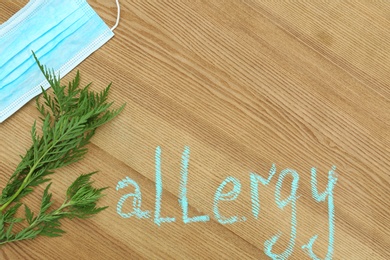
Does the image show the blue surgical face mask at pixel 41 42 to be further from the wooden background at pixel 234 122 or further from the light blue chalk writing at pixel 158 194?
the light blue chalk writing at pixel 158 194

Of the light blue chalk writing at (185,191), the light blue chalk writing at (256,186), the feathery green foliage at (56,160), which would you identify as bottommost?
the feathery green foliage at (56,160)

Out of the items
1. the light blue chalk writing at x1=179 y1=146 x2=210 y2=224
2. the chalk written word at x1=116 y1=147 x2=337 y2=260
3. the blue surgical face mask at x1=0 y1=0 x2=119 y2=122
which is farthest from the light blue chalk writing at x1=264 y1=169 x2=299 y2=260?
the blue surgical face mask at x1=0 y1=0 x2=119 y2=122

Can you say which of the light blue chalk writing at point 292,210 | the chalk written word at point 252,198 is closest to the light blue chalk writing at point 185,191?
the chalk written word at point 252,198

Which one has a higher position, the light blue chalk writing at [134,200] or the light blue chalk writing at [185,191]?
the light blue chalk writing at [185,191]

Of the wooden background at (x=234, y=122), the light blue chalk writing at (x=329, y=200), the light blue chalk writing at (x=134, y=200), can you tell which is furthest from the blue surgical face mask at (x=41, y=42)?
the light blue chalk writing at (x=329, y=200)

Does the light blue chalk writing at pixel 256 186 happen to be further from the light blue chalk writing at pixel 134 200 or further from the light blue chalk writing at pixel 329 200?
the light blue chalk writing at pixel 134 200

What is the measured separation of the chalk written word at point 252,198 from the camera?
71cm

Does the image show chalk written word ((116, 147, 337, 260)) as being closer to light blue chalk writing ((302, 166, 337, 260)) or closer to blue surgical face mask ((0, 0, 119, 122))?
light blue chalk writing ((302, 166, 337, 260))

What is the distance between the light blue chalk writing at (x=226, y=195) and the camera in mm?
721

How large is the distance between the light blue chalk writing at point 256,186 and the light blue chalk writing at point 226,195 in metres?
0.03

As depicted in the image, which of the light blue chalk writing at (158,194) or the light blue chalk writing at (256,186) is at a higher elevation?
the light blue chalk writing at (256,186)

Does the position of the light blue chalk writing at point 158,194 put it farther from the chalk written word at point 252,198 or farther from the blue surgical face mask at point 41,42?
the blue surgical face mask at point 41,42

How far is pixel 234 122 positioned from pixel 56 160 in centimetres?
33

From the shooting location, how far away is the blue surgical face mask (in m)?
0.70
